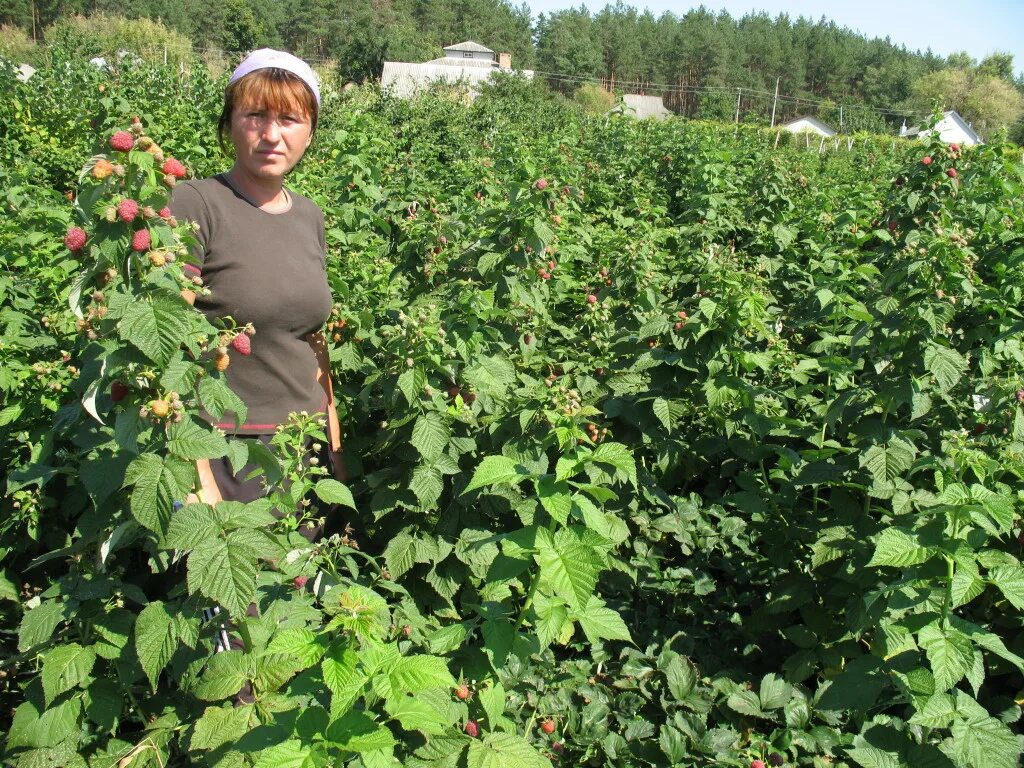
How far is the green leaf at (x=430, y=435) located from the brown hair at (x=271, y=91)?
1.14 meters

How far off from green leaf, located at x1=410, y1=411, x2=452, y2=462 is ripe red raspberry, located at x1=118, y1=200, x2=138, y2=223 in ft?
4.24

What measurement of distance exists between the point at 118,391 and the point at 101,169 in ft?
1.74

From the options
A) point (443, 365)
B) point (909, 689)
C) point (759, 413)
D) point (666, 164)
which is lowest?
point (909, 689)

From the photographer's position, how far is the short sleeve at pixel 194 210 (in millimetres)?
2400

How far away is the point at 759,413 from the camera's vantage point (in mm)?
3666

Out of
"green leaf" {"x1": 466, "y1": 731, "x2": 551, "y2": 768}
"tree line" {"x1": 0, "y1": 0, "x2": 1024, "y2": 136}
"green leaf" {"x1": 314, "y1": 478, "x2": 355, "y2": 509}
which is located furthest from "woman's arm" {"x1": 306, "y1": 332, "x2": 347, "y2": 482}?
"tree line" {"x1": 0, "y1": 0, "x2": 1024, "y2": 136}

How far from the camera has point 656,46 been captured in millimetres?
90125

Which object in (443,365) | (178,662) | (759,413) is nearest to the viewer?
(178,662)

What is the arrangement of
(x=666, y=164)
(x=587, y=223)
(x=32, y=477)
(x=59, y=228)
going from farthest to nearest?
(x=666, y=164)
(x=587, y=223)
(x=59, y=228)
(x=32, y=477)

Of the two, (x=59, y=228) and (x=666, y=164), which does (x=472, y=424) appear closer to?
(x=59, y=228)

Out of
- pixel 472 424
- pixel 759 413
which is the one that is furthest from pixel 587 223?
pixel 472 424

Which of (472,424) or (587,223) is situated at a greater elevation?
(587,223)

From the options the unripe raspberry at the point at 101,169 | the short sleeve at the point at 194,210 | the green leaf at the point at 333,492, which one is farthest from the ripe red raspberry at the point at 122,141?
the green leaf at the point at 333,492

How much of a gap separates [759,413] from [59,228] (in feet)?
12.5
